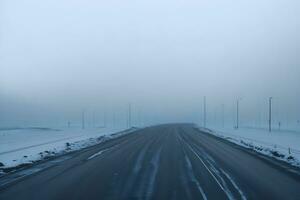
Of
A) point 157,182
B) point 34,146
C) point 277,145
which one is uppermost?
point 157,182

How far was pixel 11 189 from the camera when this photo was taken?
1306 centimetres

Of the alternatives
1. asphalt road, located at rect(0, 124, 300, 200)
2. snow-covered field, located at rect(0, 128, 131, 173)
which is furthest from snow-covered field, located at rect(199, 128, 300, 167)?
snow-covered field, located at rect(0, 128, 131, 173)

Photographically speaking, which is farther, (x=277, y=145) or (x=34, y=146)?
(x=277, y=145)

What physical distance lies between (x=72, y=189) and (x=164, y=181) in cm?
327

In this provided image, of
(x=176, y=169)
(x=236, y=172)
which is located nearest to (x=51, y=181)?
(x=176, y=169)

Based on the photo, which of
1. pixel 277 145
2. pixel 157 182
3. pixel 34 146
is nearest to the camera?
pixel 157 182

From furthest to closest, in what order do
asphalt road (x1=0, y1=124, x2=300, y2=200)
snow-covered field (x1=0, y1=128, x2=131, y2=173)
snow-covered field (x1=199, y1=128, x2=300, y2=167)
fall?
snow-covered field (x1=199, y1=128, x2=300, y2=167)
snow-covered field (x1=0, y1=128, x2=131, y2=173)
asphalt road (x1=0, y1=124, x2=300, y2=200)

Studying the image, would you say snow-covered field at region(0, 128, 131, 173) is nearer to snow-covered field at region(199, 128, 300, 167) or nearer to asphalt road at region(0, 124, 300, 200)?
asphalt road at region(0, 124, 300, 200)

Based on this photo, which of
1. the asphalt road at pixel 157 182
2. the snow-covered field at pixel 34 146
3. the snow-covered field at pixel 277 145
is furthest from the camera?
the snow-covered field at pixel 277 145

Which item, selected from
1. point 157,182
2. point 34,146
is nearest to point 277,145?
point 34,146

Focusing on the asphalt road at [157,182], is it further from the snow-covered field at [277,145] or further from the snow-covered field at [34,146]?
the snow-covered field at [34,146]

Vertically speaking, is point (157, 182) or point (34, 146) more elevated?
point (157, 182)

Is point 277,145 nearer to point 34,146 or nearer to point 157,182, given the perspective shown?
point 34,146

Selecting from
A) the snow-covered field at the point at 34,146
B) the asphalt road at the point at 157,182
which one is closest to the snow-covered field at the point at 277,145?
the asphalt road at the point at 157,182
